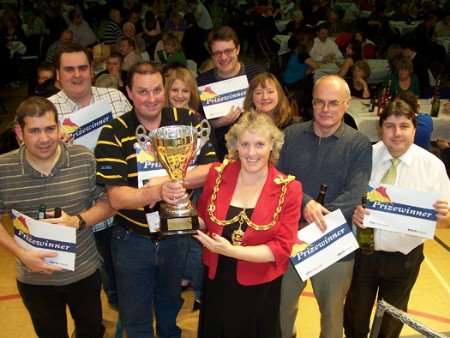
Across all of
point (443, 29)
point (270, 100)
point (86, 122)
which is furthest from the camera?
point (443, 29)

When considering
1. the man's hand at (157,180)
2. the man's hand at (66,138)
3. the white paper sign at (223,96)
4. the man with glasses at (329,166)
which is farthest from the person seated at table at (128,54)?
the man's hand at (157,180)

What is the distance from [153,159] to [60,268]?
2.58 ft

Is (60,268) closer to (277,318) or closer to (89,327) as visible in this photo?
(89,327)

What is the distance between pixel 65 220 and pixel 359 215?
5.60 ft

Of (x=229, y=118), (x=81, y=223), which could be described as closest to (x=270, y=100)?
(x=229, y=118)

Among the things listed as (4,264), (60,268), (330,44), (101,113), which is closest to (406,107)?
(101,113)

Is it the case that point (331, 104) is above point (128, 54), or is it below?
below

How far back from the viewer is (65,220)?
2.69 meters

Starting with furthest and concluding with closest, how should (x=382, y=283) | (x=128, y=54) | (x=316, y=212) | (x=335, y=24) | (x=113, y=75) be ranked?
1. (x=335, y=24)
2. (x=128, y=54)
3. (x=113, y=75)
4. (x=382, y=283)
5. (x=316, y=212)

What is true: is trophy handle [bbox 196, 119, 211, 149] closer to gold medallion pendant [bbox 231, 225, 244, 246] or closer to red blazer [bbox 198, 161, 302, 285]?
red blazer [bbox 198, 161, 302, 285]

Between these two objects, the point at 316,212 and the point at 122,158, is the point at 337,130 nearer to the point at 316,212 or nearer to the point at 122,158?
the point at 316,212

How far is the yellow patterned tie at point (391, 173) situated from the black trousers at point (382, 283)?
0.45 m

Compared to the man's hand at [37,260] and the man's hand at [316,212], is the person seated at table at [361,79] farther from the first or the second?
the man's hand at [37,260]

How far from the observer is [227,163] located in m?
2.77
